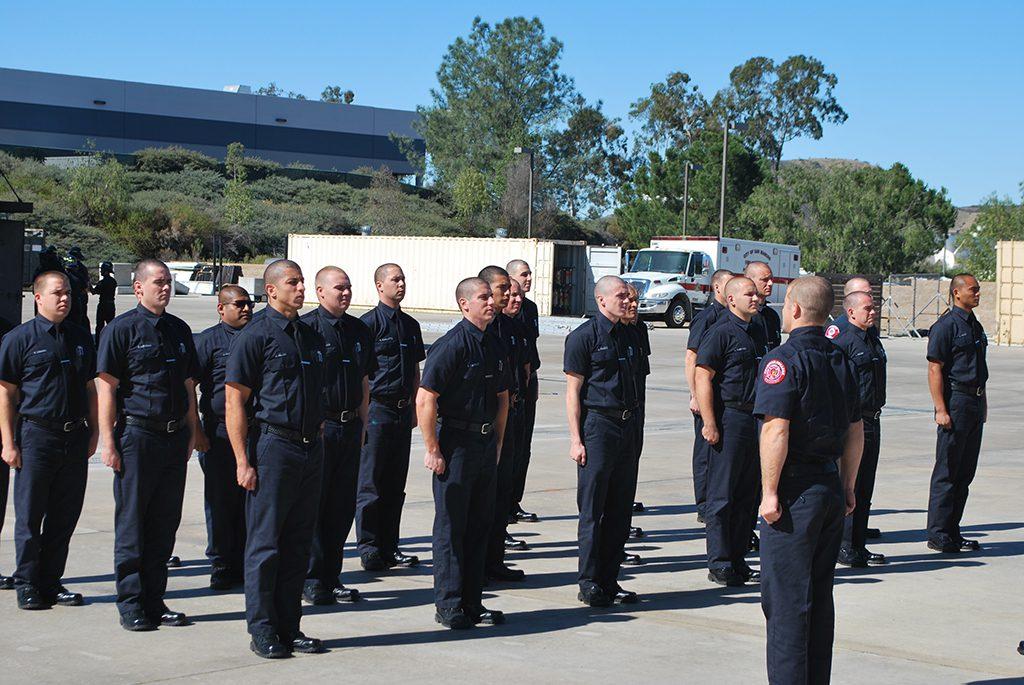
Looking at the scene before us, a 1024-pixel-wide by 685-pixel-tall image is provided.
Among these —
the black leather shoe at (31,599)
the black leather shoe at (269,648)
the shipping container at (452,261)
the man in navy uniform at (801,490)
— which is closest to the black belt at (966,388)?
the man in navy uniform at (801,490)

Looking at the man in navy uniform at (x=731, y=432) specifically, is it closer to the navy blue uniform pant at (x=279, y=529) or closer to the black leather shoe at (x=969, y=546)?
the black leather shoe at (x=969, y=546)

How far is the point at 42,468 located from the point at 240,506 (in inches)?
51.0

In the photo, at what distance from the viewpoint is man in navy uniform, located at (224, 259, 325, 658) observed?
21.4 feet

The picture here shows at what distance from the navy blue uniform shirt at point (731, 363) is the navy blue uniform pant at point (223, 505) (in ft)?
10.4

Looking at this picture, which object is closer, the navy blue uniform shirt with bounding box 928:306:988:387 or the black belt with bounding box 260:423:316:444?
the black belt with bounding box 260:423:316:444

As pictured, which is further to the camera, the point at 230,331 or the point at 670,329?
the point at 670,329

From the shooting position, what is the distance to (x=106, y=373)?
23.2ft

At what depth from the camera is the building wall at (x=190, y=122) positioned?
3302 inches

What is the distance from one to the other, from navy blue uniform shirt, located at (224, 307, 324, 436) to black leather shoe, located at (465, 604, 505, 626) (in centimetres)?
148

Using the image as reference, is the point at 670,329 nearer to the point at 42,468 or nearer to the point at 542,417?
the point at 542,417

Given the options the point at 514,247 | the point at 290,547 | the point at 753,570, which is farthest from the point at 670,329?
the point at 290,547

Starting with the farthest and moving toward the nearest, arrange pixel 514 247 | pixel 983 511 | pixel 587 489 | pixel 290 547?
1. pixel 514 247
2. pixel 983 511
3. pixel 587 489
4. pixel 290 547

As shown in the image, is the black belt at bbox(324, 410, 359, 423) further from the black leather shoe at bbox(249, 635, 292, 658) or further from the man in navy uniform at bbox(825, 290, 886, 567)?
the man in navy uniform at bbox(825, 290, 886, 567)

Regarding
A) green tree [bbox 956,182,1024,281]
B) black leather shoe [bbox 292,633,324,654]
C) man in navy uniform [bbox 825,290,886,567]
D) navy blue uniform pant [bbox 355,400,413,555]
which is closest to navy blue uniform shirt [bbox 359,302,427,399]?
navy blue uniform pant [bbox 355,400,413,555]
